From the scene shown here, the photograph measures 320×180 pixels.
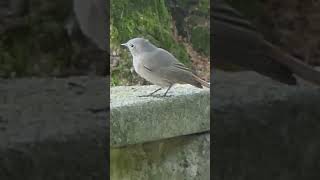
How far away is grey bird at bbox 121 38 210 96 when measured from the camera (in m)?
3.76

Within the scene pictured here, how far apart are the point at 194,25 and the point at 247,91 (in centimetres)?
55

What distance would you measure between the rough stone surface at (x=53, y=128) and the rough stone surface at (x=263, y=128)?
74 centimetres

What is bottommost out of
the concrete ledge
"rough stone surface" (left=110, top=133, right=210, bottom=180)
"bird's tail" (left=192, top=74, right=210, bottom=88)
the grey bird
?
"rough stone surface" (left=110, top=133, right=210, bottom=180)

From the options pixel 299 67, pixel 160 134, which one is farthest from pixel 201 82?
pixel 299 67

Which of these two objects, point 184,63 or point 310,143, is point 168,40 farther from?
point 310,143

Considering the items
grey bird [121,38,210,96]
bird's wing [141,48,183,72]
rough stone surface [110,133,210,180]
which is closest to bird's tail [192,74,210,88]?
grey bird [121,38,210,96]

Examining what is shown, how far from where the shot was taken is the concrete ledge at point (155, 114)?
3.70 m

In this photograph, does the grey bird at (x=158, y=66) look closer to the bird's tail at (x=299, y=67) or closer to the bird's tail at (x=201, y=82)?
the bird's tail at (x=201, y=82)

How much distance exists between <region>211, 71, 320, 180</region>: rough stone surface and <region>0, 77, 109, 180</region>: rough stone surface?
2.44 ft

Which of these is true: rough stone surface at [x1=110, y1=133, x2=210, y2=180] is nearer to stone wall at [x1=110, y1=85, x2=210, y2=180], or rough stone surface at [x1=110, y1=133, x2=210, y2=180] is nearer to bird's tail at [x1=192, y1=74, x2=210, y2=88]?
stone wall at [x1=110, y1=85, x2=210, y2=180]

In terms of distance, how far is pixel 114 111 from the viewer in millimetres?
3676

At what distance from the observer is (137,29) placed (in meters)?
3.76

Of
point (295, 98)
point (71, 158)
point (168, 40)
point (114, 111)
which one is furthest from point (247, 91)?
point (71, 158)

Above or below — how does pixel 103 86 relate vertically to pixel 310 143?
above
